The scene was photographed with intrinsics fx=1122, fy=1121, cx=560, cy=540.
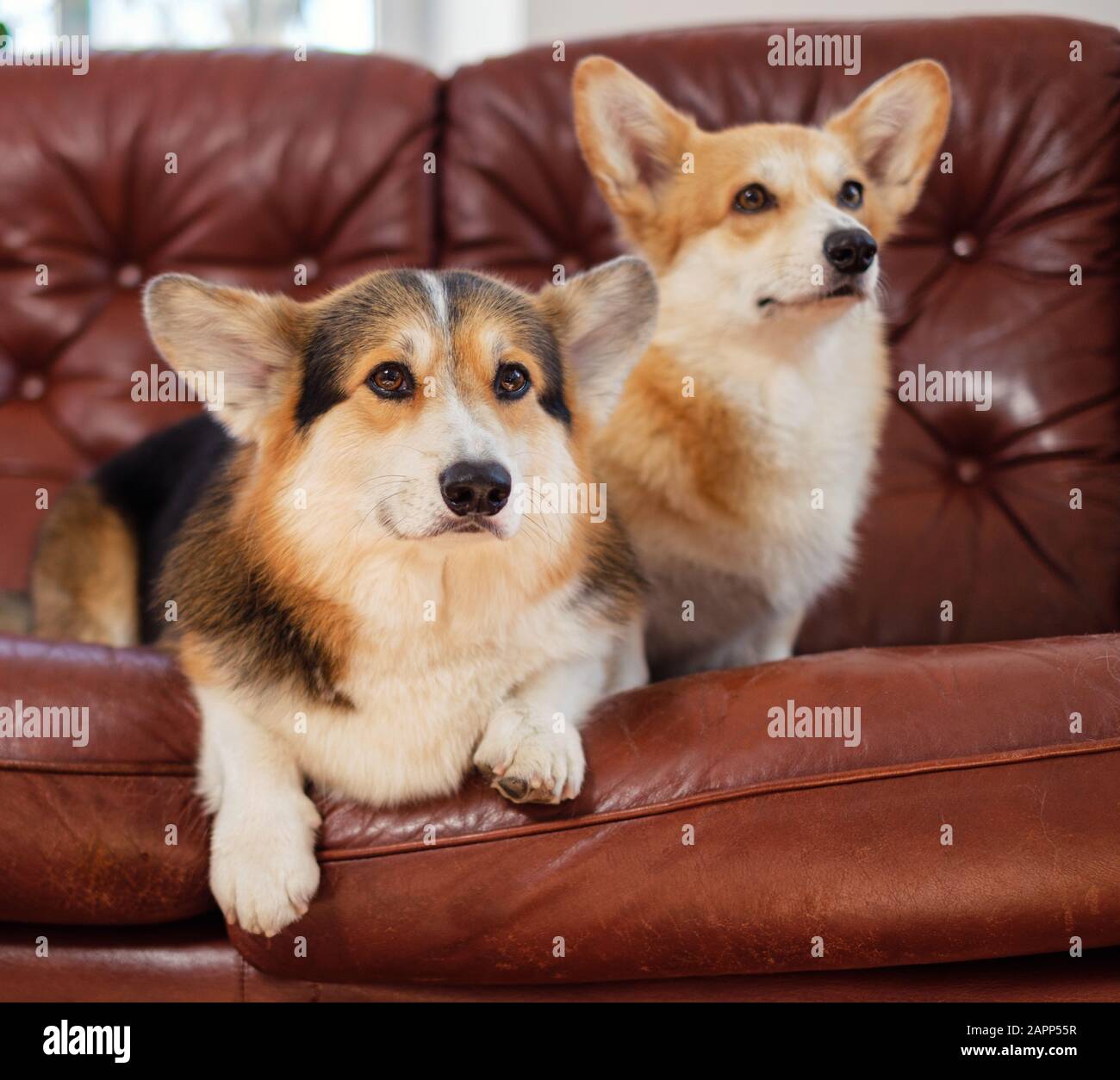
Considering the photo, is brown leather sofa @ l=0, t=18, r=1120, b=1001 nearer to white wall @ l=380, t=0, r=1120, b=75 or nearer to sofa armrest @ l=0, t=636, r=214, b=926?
sofa armrest @ l=0, t=636, r=214, b=926

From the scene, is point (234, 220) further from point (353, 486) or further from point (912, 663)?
point (912, 663)

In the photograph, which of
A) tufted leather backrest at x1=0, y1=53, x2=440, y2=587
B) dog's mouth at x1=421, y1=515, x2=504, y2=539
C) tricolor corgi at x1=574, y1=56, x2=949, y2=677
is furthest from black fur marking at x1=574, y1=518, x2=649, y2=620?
tufted leather backrest at x1=0, y1=53, x2=440, y2=587

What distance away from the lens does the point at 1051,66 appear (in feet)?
7.05

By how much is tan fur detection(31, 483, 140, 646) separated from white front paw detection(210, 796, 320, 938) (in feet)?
2.53

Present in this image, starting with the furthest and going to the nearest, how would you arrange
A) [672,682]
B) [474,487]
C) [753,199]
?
[753,199]
[672,682]
[474,487]

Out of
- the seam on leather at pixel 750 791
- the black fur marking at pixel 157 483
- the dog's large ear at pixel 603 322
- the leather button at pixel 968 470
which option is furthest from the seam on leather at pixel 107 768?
the leather button at pixel 968 470

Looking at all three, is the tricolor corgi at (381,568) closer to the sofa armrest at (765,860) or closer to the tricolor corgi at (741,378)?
the sofa armrest at (765,860)

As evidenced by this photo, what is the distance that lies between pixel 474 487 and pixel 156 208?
4.86 feet

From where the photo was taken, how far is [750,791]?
1190mm

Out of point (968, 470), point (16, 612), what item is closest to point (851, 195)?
point (968, 470)

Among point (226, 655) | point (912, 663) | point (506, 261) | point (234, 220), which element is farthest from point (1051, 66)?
point (226, 655)

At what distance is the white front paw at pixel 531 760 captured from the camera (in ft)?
3.88

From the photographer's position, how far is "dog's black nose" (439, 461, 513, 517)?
1158 millimetres

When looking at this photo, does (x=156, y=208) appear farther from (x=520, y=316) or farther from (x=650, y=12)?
(x=650, y=12)
